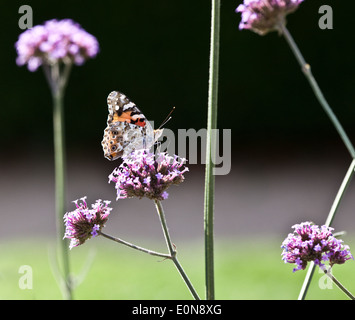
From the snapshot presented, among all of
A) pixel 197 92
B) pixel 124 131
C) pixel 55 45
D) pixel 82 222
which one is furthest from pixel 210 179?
pixel 197 92

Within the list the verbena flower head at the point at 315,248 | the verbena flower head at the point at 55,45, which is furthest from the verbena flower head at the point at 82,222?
the verbena flower head at the point at 55,45

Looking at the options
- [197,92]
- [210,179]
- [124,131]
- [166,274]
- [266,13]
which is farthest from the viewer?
[197,92]

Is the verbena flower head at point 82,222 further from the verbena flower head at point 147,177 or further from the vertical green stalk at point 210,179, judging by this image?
the vertical green stalk at point 210,179

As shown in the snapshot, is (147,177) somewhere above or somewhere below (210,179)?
above

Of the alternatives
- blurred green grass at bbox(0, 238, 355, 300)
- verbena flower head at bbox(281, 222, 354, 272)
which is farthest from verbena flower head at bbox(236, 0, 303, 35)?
blurred green grass at bbox(0, 238, 355, 300)

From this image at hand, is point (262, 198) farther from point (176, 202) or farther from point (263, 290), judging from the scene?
point (263, 290)

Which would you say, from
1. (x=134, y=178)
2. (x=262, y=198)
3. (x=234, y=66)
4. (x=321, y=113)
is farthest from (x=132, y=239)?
(x=134, y=178)

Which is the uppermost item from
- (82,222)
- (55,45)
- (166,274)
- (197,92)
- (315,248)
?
(197,92)

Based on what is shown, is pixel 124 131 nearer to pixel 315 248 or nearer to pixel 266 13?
pixel 266 13
